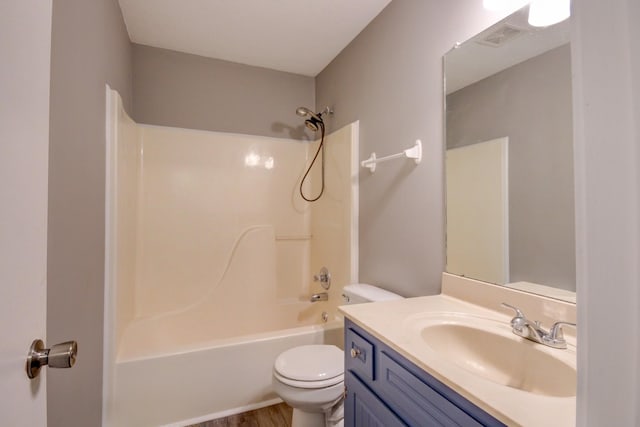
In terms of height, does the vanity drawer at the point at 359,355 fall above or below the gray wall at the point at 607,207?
below

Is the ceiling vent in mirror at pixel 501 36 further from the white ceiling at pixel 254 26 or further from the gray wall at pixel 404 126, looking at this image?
the white ceiling at pixel 254 26

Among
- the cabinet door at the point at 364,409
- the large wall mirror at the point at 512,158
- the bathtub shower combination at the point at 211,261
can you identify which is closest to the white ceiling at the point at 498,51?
the large wall mirror at the point at 512,158

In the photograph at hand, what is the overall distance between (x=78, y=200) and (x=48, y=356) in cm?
79

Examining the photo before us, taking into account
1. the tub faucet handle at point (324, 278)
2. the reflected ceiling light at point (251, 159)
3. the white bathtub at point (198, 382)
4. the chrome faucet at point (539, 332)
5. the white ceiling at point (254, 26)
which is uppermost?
the white ceiling at point (254, 26)

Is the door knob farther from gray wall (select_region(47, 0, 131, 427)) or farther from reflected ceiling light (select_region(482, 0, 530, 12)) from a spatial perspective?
reflected ceiling light (select_region(482, 0, 530, 12))

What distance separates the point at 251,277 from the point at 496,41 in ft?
7.35

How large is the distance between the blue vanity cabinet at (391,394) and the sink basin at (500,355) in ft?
0.29

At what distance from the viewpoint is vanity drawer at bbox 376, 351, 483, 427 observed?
0.67 m

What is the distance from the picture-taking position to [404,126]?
160 cm

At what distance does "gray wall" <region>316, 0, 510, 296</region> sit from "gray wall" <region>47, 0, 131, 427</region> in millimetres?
1442

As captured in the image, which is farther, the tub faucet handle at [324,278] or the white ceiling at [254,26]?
the tub faucet handle at [324,278]

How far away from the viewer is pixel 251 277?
252cm

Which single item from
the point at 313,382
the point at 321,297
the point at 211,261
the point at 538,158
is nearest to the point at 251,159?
the point at 211,261

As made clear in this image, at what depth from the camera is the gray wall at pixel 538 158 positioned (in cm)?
94
